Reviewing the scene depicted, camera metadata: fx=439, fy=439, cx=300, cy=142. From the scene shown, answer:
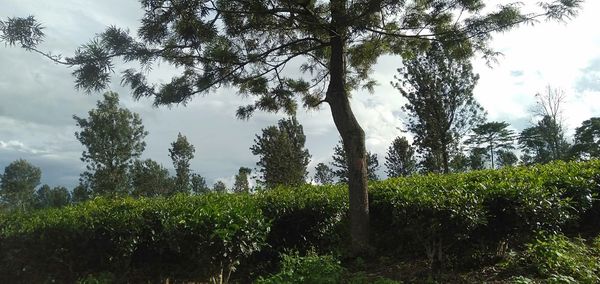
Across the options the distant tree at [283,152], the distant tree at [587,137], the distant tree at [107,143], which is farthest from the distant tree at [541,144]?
the distant tree at [107,143]

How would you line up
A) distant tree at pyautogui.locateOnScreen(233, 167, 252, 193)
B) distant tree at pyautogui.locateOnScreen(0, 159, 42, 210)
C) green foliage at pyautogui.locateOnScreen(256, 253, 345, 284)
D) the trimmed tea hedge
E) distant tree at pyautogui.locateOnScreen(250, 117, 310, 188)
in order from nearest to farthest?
green foliage at pyautogui.locateOnScreen(256, 253, 345, 284) < the trimmed tea hedge < distant tree at pyautogui.locateOnScreen(233, 167, 252, 193) < distant tree at pyautogui.locateOnScreen(250, 117, 310, 188) < distant tree at pyautogui.locateOnScreen(0, 159, 42, 210)

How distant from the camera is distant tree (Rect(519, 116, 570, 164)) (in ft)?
118

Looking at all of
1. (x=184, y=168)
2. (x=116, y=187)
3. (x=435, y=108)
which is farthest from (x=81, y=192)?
(x=435, y=108)

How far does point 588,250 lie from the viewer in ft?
15.8

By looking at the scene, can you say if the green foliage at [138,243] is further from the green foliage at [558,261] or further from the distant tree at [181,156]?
the distant tree at [181,156]

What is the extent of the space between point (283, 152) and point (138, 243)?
2433cm

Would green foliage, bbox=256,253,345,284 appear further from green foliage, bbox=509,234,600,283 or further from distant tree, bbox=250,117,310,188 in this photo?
distant tree, bbox=250,117,310,188

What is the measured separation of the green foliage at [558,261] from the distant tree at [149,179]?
28.6 m

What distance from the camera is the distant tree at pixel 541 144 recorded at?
3609 centimetres

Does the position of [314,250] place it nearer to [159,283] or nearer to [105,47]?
[159,283]

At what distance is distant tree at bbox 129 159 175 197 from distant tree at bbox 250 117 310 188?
719 centimetres

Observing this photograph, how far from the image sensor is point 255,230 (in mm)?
4785

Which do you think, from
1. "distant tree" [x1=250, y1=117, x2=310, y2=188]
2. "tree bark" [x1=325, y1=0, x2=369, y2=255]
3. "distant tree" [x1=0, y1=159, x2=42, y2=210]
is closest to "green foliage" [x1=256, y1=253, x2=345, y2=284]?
"tree bark" [x1=325, y1=0, x2=369, y2=255]

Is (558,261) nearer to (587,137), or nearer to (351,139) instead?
(351,139)
